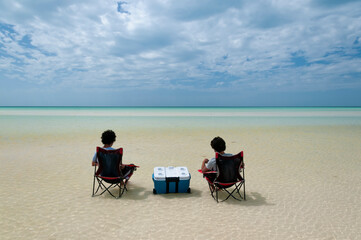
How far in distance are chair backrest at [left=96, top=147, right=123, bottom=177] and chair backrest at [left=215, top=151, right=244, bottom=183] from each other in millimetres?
2155

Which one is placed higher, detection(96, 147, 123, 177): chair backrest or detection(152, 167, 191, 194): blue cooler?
detection(96, 147, 123, 177): chair backrest

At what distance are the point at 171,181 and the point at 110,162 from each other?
1.46m

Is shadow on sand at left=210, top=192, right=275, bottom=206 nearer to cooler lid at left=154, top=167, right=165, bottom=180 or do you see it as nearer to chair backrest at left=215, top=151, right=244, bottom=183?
chair backrest at left=215, top=151, right=244, bottom=183

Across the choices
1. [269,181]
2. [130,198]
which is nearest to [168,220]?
[130,198]

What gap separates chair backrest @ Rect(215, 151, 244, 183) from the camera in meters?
4.74

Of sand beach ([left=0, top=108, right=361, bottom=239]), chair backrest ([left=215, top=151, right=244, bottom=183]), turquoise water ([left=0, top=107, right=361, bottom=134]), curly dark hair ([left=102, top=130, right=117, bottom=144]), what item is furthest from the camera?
turquoise water ([left=0, top=107, right=361, bottom=134])

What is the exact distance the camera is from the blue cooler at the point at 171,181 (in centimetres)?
526

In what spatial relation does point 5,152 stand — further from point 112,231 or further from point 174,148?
point 112,231

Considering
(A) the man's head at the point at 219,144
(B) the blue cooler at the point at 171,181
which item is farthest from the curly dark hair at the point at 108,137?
(A) the man's head at the point at 219,144

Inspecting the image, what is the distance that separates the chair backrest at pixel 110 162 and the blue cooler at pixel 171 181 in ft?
2.95

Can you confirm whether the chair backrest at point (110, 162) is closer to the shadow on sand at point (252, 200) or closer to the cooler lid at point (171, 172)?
the cooler lid at point (171, 172)

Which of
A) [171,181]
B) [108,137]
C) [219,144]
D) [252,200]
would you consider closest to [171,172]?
[171,181]

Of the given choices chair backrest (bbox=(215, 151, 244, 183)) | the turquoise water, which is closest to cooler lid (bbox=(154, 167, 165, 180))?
chair backrest (bbox=(215, 151, 244, 183))

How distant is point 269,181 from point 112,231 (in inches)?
177
